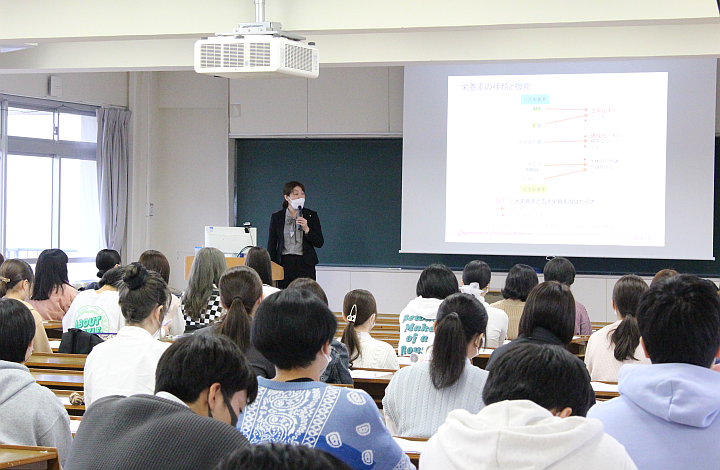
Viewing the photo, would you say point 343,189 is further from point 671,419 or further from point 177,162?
point 671,419

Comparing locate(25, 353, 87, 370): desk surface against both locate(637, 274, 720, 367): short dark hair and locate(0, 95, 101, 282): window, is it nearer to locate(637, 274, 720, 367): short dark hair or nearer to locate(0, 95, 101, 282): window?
locate(637, 274, 720, 367): short dark hair

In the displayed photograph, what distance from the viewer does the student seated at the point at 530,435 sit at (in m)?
1.23

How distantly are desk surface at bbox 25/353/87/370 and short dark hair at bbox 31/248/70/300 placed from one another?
1.42 metres

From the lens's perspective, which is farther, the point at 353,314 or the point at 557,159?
the point at 557,159

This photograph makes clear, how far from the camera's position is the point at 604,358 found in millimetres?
3473

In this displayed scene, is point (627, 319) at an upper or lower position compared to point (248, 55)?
lower

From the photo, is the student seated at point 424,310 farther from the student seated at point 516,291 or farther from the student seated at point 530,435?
the student seated at point 530,435

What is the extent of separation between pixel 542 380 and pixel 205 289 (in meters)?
2.98

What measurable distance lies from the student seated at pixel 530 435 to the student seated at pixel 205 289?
2.88m

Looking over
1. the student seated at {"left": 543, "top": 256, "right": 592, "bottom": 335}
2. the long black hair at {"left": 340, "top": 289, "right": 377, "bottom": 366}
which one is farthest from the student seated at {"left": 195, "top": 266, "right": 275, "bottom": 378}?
the student seated at {"left": 543, "top": 256, "right": 592, "bottom": 335}

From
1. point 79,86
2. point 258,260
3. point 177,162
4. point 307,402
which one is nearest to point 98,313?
point 258,260

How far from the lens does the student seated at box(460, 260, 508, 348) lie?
4016mm

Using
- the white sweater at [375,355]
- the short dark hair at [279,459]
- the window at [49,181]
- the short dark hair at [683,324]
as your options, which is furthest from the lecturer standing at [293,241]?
the short dark hair at [279,459]

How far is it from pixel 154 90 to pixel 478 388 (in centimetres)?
725
